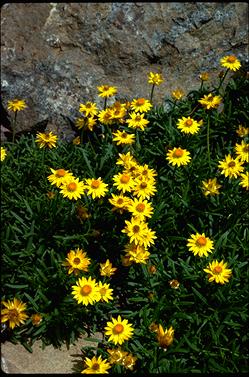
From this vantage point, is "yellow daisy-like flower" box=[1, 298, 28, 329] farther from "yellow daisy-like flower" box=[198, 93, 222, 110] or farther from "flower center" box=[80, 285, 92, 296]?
"yellow daisy-like flower" box=[198, 93, 222, 110]

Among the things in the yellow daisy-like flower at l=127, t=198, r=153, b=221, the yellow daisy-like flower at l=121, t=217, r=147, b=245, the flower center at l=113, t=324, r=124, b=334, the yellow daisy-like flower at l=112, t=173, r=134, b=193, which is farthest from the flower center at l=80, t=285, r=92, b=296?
the yellow daisy-like flower at l=112, t=173, r=134, b=193

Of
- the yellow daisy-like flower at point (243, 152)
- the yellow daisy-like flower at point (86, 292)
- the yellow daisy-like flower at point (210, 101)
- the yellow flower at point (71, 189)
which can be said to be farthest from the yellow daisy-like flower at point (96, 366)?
the yellow daisy-like flower at point (210, 101)

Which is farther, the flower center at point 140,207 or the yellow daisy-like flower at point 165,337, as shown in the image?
the flower center at point 140,207

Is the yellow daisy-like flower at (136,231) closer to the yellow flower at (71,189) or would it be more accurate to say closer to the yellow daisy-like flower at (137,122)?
the yellow flower at (71,189)

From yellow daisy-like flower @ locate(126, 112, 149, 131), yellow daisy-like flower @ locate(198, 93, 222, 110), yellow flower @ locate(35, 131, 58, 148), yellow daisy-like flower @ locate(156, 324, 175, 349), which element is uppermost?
yellow daisy-like flower @ locate(198, 93, 222, 110)

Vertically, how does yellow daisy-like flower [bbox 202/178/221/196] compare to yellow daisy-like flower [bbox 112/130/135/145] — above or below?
below
